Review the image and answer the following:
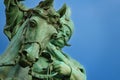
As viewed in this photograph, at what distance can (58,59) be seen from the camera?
10.4 metres

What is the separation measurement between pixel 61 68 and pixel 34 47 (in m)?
1.58

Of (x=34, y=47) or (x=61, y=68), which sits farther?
(x=61, y=68)

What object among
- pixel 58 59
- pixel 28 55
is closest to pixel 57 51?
pixel 58 59

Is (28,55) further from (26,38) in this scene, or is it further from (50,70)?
(50,70)

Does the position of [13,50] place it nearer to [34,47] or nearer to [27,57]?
[34,47]

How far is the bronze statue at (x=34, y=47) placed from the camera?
26.7 ft

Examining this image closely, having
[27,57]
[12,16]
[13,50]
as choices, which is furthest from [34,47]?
[12,16]

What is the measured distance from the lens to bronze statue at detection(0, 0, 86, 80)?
814cm

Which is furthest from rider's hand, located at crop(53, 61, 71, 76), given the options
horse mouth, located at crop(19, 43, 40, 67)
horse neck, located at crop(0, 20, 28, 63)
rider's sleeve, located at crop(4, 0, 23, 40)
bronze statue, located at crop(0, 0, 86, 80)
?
horse mouth, located at crop(19, 43, 40, 67)

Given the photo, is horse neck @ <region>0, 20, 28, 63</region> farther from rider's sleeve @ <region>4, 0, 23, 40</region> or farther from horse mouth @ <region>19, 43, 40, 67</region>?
rider's sleeve @ <region>4, 0, 23, 40</region>

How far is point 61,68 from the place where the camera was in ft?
31.3

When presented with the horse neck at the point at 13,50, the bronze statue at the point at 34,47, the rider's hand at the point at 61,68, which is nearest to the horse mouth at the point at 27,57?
the bronze statue at the point at 34,47

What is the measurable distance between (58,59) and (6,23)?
3.67 ft

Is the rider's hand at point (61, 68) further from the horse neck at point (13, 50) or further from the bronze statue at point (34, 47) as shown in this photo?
the horse neck at point (13, 50)
